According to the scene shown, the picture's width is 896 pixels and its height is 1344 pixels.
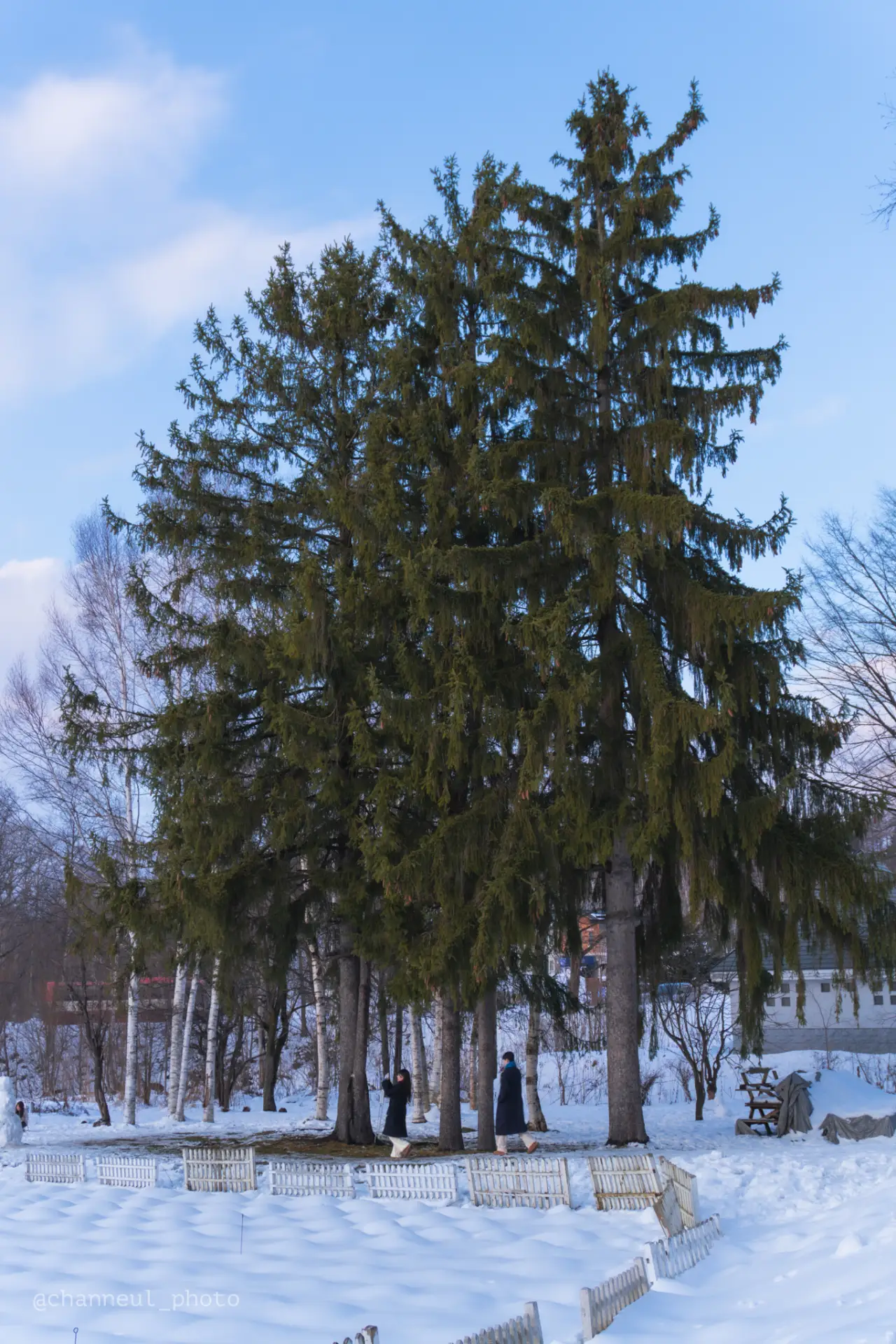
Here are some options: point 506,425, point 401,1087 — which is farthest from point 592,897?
point 506,425

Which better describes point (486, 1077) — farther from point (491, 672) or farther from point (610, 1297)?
point (610, 1297)

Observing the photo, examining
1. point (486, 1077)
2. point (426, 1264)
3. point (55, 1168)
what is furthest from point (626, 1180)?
point (55, 1168)

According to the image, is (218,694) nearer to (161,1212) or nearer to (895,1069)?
(161,1212)

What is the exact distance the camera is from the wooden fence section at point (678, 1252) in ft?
23.9

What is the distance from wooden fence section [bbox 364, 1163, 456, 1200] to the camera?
11.1 meters

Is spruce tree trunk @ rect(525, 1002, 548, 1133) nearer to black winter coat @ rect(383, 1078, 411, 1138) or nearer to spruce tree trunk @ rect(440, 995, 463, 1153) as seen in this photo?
spruce tree trunk @ rect(440, 995, 463, 1153)

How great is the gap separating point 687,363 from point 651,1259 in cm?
1273

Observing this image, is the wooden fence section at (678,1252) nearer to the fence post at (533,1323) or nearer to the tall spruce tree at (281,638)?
the fence post at (533,1323)

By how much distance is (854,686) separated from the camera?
21.7m

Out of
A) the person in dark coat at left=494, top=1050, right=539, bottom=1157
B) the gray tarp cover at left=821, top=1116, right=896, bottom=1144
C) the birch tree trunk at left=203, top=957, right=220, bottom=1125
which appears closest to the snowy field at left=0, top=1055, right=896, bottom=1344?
the person in dark coat at left=494, top=1050, right=539, bottom=1157

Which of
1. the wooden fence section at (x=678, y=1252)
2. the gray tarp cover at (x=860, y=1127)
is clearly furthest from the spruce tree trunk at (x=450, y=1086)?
the wooden fence section at (x=678, y=1252)

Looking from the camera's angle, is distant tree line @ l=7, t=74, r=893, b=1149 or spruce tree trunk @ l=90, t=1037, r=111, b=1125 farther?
spruce tree trunk @ l=90, t=1037, r=111, b=1125

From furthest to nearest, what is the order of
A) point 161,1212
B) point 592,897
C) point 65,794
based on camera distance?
point 65,794 < point 592,897 < point 161,1212

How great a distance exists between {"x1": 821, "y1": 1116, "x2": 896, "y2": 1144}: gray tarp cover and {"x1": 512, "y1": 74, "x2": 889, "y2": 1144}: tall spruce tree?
6.79 feet
